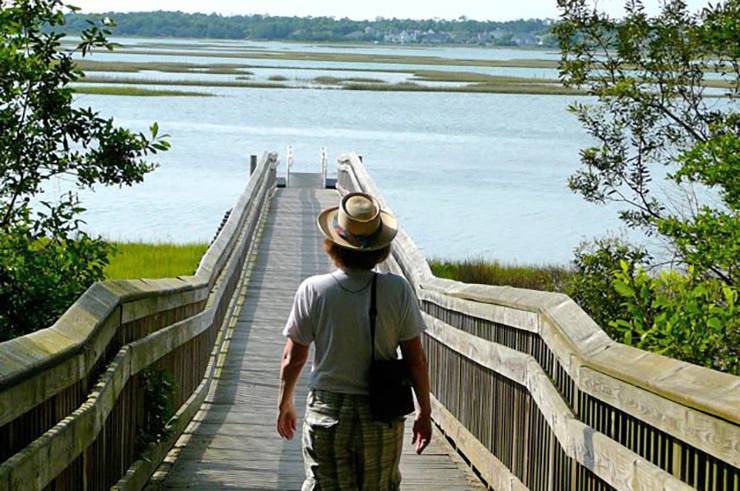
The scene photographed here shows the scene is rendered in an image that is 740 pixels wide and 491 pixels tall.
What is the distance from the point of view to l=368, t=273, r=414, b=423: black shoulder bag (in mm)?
4906

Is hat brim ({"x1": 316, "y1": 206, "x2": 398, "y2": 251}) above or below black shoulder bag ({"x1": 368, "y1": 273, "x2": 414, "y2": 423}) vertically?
above

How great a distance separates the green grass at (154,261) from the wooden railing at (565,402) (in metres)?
15.9

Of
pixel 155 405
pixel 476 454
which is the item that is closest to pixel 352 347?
pixel 155 405

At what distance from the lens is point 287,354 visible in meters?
5.18

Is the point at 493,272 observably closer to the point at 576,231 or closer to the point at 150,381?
the point at 576,231

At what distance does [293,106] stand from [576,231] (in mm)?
45408

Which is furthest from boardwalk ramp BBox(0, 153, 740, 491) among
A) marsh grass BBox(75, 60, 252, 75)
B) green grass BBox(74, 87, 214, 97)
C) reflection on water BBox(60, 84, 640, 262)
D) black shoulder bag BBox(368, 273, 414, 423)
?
marsh grass BBox(75, 60, 252, 75)

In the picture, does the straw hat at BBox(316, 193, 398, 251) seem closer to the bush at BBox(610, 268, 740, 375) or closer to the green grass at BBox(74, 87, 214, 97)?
the bush at BBox(610, 268, 740, 375)

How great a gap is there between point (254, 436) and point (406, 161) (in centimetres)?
4469

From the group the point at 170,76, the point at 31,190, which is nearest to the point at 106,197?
the point at 31,190

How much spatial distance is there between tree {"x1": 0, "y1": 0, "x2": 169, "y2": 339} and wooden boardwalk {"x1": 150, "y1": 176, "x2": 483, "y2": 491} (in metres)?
1.25

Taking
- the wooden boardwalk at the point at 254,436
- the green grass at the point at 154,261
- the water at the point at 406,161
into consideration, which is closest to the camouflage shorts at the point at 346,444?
the wooden boardwalk at the point at 254,436

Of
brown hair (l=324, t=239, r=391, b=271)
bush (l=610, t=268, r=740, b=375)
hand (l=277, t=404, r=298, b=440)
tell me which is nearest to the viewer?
brown hair (l=324, t=239, r=391, b=271)

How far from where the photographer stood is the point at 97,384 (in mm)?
5137
